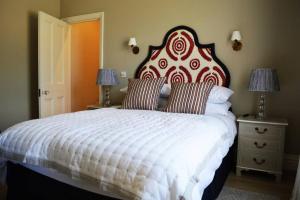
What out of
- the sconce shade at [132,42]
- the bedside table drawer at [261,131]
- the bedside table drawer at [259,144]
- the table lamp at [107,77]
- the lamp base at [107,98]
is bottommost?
the bedside table drawer at [259,144]

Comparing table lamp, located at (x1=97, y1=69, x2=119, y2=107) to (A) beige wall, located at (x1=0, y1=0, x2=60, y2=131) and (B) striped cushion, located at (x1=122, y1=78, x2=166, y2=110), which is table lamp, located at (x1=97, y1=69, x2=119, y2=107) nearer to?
(B) striped cushion, located at (x1=122, y1=78, x2=166, y2=110)

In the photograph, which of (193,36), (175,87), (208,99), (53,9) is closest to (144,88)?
(175,87)

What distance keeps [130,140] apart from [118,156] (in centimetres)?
17

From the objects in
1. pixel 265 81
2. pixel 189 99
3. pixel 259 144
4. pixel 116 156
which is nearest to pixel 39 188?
pixel 116 156

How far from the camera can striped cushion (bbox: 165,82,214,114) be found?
2645 millimetres

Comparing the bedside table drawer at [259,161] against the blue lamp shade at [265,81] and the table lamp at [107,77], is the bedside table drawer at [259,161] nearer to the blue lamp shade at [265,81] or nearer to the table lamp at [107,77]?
the blue lamp shade at [265,81]

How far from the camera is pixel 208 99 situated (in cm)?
281

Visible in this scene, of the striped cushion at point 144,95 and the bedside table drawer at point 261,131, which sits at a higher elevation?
the striped cushion at point 144,95

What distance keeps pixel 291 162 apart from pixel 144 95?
1.85 metres

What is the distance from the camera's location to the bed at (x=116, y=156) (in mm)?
1265

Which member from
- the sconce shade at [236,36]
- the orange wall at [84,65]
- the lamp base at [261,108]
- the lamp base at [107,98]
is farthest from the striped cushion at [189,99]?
the orange wall at [84,65]

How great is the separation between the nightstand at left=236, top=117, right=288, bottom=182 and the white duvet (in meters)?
0.61

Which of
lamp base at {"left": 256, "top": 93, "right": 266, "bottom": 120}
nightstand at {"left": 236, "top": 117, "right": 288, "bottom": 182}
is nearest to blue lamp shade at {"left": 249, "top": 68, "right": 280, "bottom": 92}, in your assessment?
lamp base at {"left": 256, "top": 93, "right": 266, "bottom": 120}

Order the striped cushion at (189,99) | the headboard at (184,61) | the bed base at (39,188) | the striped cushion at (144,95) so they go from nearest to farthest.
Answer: the bed base at (39,188), the striped cushion at (189,99), the striped cushion at (144,95), the headboard at (184,61)
